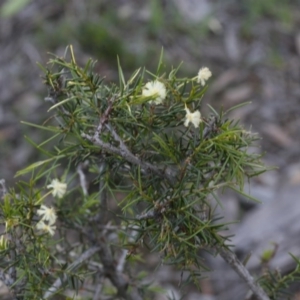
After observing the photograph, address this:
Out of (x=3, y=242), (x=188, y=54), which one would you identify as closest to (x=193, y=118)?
(x=3, y=242)

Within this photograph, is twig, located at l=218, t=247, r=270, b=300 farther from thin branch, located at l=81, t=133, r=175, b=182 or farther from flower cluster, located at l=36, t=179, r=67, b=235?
flower cluster, located at l=36, t=179, r=67, b=235

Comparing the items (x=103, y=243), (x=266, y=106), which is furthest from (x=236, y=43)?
(x=103, y=243)

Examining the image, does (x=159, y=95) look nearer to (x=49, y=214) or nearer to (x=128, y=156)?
(x=128, y=156)

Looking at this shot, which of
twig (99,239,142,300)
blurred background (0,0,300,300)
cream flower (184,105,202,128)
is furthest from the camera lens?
blurred background (0,0,300,300)

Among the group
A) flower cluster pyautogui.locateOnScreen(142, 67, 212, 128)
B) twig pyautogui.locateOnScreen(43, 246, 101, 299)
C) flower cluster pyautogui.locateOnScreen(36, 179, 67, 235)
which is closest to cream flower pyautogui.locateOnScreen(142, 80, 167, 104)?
flower cluster pyautogui.locateOnScreen(142, 67, 212, 128)

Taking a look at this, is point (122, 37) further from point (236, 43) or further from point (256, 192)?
point (256, 192)

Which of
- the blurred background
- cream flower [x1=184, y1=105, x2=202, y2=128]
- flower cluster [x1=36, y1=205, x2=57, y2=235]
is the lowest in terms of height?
the blurred background
